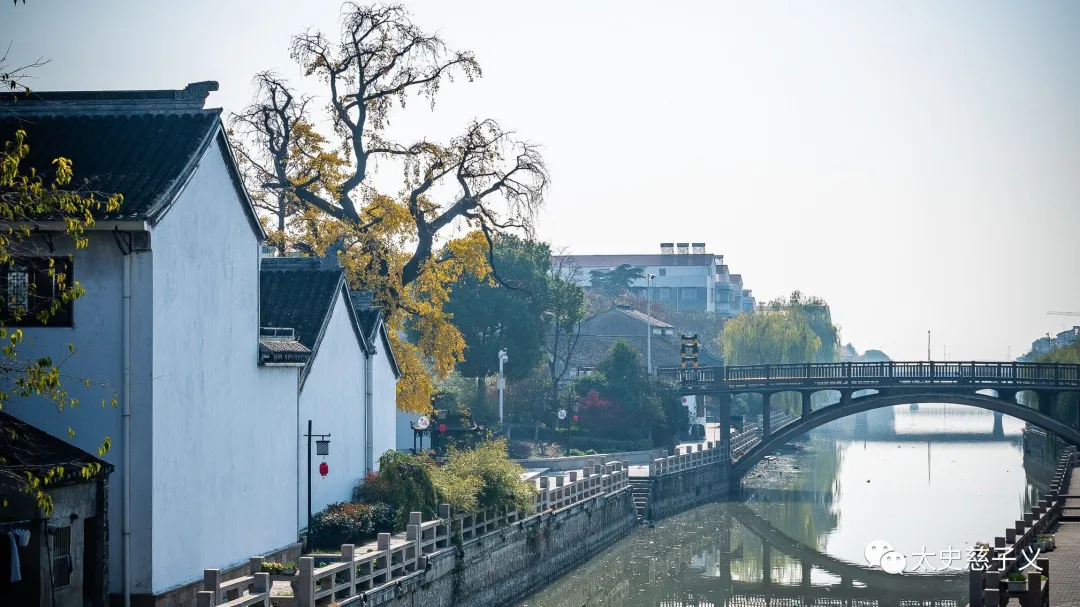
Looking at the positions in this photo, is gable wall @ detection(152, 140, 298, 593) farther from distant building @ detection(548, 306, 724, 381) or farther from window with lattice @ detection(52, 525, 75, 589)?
distant building @ detection(548, 306, 724, 381)

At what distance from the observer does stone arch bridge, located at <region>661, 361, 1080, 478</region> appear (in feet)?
158

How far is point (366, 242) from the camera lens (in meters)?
32.4

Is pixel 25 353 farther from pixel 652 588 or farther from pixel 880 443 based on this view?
pixel 880 443

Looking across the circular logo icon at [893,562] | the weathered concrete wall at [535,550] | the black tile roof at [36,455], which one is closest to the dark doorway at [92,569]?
the black tile roof at [36,455]

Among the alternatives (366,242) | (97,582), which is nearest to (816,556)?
(366,242)

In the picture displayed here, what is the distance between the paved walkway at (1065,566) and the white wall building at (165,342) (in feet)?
41.3

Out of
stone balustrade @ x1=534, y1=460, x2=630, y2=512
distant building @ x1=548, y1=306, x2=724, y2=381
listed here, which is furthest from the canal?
distant building @ x1=548, y1=306, x2=724, y2=381

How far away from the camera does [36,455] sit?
1498 cm

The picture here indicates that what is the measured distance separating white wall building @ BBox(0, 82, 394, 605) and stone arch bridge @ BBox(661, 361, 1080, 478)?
3241cm

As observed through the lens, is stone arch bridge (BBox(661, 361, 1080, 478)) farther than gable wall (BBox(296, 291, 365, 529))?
Yes

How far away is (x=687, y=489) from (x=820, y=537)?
5867mm

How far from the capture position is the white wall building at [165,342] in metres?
16.2

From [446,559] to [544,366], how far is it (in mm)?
31384

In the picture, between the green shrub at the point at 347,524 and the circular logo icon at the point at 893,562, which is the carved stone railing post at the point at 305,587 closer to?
the green shrub at the point at 347,524
